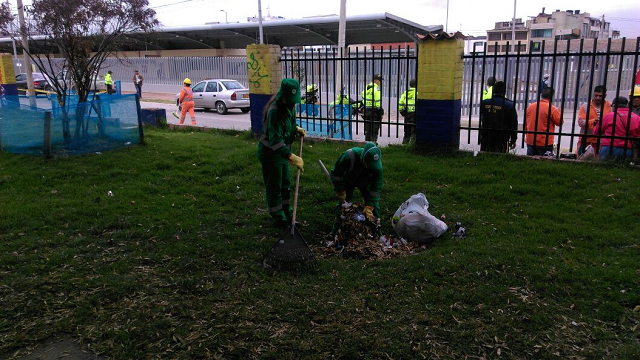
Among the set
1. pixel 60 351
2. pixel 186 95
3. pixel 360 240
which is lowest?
pixel 60 351

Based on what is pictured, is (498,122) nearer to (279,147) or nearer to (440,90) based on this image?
(440,90)

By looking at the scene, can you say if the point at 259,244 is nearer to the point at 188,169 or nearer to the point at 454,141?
the point at 188,169

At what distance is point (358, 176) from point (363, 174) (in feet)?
0.22

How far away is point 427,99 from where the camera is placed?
326 inches

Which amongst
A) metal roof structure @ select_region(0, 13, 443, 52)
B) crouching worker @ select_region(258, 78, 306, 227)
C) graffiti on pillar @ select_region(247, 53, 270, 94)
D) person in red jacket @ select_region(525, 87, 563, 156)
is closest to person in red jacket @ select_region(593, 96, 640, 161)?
person in red jacket @ select_region(525, 87, 563, 156)

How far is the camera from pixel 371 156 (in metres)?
5.10

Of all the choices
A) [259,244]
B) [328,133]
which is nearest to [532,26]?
[328,133]

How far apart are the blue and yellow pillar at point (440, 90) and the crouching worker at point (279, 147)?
333 cm

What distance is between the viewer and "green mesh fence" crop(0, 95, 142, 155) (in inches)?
336

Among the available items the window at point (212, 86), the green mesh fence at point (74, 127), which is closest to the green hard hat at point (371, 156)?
the green mesh fence at point (74, 127)

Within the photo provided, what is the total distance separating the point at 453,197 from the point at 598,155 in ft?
8.61

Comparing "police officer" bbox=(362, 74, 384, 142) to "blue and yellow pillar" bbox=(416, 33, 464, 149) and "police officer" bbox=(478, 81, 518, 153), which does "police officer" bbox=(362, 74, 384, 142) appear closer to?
"blue and yellow pillar" bbox=(416, 33, 464, 149)

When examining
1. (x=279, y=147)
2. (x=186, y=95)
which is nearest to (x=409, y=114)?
(x=279, y=147)

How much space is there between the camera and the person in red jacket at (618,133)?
23.2 feet
